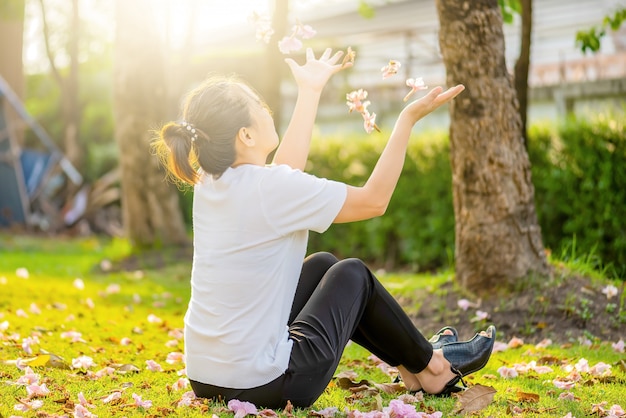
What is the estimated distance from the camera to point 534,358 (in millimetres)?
4402

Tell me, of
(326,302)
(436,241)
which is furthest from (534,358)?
(436,241)

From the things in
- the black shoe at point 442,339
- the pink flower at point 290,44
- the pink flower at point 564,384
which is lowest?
the pink flower at point 564,384

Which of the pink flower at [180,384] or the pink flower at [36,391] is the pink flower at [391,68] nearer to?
the pink flower at [180,384]

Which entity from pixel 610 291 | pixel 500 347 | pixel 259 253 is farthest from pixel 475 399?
pixel 610 291

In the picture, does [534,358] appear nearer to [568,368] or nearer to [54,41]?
[568,368]

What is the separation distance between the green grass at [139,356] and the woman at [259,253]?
0.17 meters

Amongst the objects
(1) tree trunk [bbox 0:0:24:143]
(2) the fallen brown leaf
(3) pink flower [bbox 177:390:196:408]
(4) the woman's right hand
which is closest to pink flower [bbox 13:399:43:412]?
(3) pink flower [bbox 177:390:196:408]

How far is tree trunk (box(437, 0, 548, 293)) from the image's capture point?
5.26m

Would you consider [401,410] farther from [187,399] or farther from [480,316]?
[480,316]

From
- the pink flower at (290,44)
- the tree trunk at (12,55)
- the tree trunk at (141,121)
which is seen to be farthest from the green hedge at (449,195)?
the tree trunk at (12,55)

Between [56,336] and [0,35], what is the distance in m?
12.8

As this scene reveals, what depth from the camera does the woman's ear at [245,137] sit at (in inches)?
120

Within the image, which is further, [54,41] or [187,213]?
[54,41]

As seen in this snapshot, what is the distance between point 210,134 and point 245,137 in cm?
13
